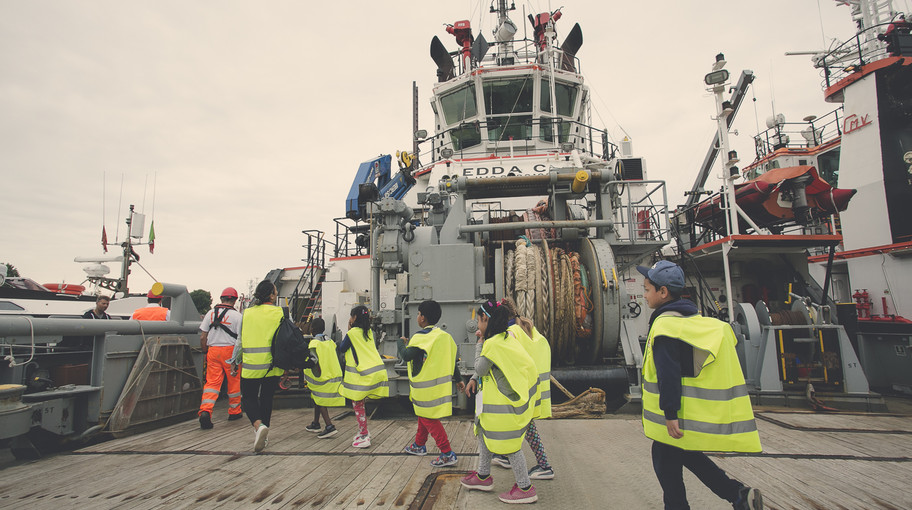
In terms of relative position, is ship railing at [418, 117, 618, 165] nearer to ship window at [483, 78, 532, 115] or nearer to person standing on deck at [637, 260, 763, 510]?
ship window at [483, 78, 532, 115]

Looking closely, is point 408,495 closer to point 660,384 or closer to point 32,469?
point 660,384

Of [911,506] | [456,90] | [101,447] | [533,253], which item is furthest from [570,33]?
[101,447]

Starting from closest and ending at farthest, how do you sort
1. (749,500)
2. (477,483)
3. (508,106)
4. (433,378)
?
(749,500), (477,483), (433,378), (508,106)

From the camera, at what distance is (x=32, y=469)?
404 cm

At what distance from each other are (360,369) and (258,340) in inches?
43.7

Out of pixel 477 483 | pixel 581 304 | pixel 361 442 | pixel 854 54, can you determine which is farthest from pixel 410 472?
pixel 854 54

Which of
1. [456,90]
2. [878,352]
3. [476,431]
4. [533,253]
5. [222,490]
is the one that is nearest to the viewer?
[476,431]

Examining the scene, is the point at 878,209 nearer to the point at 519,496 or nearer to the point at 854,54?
the point at 854,54

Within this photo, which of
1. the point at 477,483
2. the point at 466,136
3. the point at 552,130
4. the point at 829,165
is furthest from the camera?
the point at 829,165

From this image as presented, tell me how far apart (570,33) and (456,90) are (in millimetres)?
5336

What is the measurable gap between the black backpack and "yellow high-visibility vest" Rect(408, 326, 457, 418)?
150 cm

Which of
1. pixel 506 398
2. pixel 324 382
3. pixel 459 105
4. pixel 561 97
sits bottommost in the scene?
pixel 324 382

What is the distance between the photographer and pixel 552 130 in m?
12.1

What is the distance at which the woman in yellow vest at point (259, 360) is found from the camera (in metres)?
4.48
